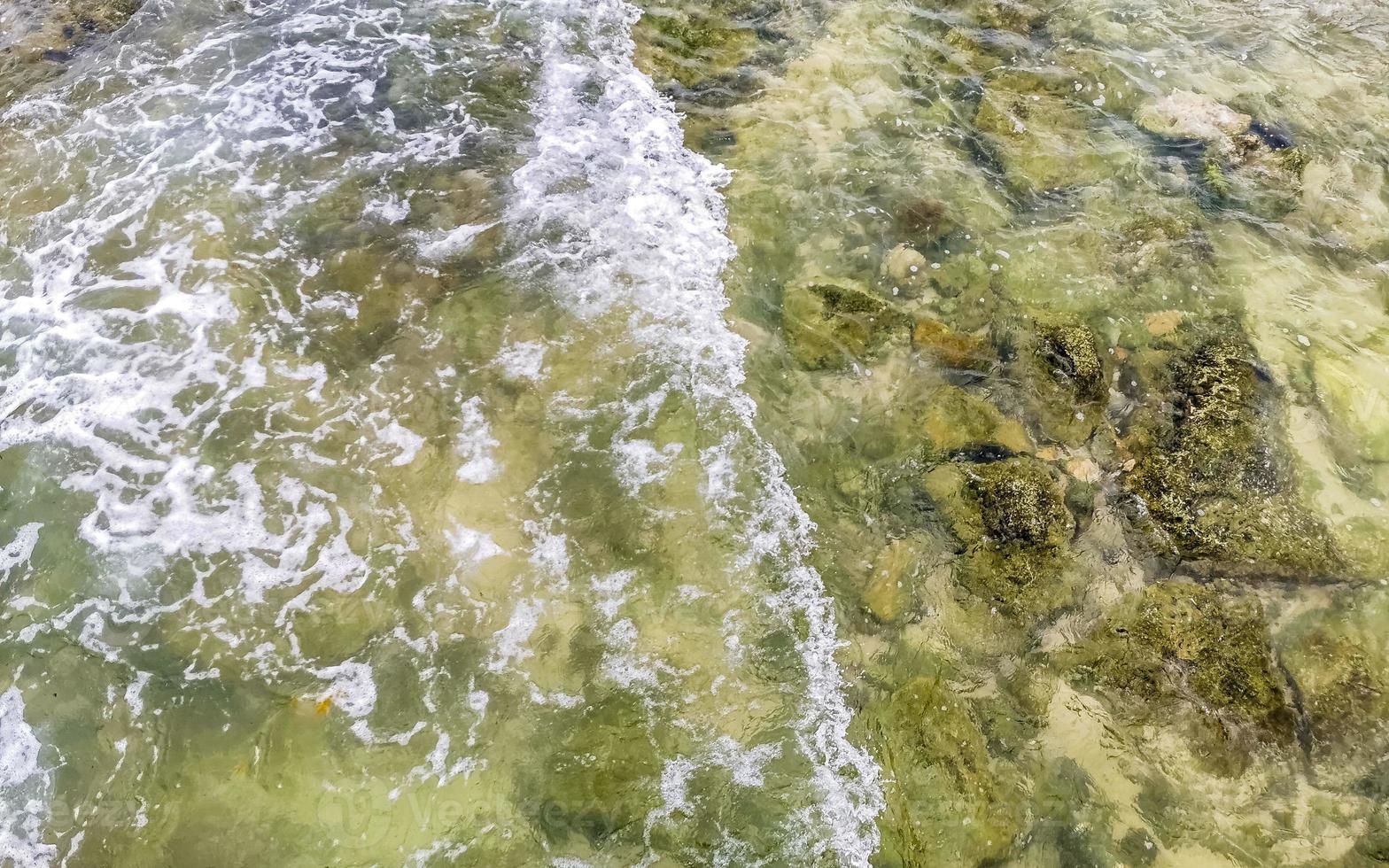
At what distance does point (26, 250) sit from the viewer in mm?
8617

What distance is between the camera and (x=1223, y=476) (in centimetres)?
668

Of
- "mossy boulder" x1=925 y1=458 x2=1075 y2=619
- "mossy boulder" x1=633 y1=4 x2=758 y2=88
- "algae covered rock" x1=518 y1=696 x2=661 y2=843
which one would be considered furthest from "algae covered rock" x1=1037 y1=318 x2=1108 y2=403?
"mossy boulder" x1=633 y1=4 x2=758 y2=88

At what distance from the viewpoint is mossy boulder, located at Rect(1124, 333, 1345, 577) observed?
628cm

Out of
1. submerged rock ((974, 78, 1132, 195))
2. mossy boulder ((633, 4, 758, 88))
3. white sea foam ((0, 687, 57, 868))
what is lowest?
white sea foam ((0, 687, 57, 868))

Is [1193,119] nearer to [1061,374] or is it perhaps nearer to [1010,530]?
[1061,374]

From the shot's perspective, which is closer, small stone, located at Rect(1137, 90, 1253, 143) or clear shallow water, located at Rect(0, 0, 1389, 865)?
clear shallow water, located at Rect(0, 0, 1389, 865)

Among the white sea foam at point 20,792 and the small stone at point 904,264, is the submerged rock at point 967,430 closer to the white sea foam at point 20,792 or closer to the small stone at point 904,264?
the small stone at point 904,264

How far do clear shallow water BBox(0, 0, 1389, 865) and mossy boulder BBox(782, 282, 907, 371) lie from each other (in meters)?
0.07

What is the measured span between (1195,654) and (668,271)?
21.2 feet

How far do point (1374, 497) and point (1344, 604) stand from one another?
121 cm

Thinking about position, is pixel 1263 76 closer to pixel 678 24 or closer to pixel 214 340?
pixel 678 24

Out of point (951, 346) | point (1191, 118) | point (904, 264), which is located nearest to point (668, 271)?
point (904, 264)

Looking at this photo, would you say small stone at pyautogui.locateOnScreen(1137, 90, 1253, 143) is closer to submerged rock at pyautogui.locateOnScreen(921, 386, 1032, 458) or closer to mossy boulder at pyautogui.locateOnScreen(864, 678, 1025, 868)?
submerged rock at pyautogui.locateOnScreen(921, 386, 1032, 458)

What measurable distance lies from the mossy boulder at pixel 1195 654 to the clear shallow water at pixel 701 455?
3 centimetres
